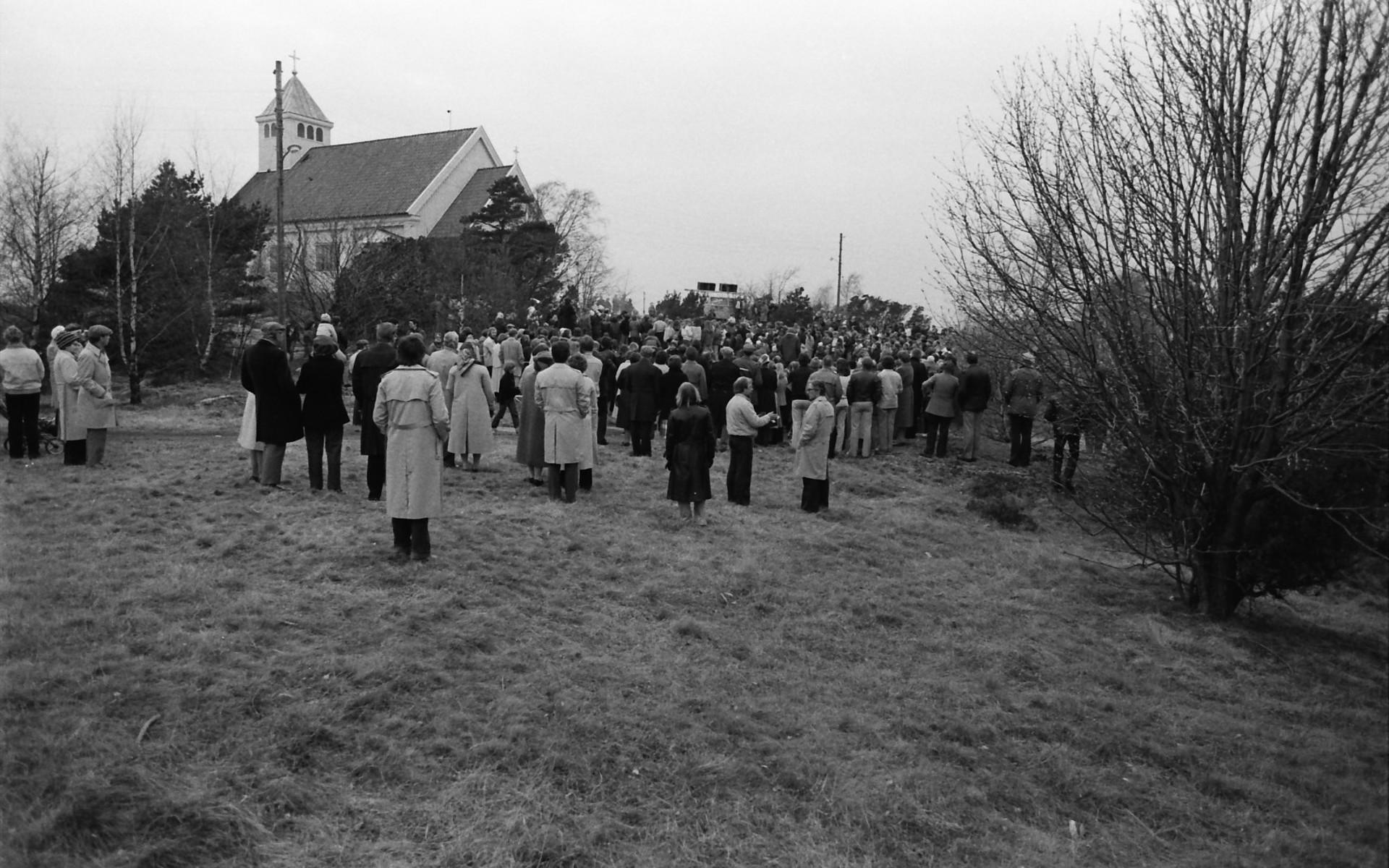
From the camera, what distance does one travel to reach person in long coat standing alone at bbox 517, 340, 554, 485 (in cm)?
1180

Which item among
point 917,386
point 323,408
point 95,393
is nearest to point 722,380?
point 917,386

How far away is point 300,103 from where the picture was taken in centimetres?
6969

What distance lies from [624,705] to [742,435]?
6.04m

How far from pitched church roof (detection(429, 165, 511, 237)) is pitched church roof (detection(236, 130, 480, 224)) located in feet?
0.96

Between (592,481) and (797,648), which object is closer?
(797,648)

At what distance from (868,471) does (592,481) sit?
5511 mm

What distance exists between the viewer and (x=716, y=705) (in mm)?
6168

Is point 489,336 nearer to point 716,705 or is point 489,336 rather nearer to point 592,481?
point 592,481

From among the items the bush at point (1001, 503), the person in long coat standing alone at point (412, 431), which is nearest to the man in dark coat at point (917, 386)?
the bush at point (1001, 503)

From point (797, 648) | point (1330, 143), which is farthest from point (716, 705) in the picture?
point (1330, 143)

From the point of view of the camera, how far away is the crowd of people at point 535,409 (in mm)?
8297

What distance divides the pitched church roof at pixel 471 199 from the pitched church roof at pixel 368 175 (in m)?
0.29

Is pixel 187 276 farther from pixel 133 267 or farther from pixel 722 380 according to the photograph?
pixel 722 380

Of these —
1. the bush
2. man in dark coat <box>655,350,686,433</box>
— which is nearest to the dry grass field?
the bush
